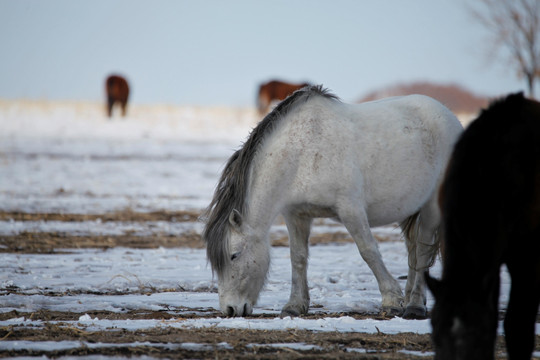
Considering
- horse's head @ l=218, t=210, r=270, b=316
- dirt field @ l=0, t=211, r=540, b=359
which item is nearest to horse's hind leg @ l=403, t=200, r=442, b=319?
dirt field @ l=0, t=211, r=540, b=359

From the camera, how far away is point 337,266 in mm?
7184

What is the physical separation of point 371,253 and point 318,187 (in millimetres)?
691

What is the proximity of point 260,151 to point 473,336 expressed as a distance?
2922mm

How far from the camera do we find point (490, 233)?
2785mm

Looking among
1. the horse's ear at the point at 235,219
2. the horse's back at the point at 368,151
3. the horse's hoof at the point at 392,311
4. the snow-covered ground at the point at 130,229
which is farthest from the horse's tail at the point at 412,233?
the horse's ear at the point at 235,219

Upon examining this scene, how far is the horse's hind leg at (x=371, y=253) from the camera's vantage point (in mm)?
5147

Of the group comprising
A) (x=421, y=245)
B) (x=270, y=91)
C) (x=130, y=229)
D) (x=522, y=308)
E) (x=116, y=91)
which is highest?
(x=270, y=91)

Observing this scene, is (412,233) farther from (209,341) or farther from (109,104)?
(109,104)

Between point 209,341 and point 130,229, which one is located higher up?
point 209,341

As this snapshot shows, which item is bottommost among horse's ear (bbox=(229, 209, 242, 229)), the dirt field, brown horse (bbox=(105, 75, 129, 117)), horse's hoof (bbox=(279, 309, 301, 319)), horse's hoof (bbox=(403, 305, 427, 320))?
horse's hoof (bbox=(279, 309, 301, 319))

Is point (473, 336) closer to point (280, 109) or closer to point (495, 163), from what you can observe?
point (495, 163)

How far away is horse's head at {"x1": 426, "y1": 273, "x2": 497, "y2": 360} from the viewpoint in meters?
2.62

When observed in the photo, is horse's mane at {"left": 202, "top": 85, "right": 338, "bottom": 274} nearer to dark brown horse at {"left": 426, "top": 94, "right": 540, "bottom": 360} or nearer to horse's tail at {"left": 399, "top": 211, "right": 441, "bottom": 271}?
horse's tail at {"left": 399, "top": 211, "right": 441, "bottom": 271}

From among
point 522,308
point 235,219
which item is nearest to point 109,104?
point 235,219
